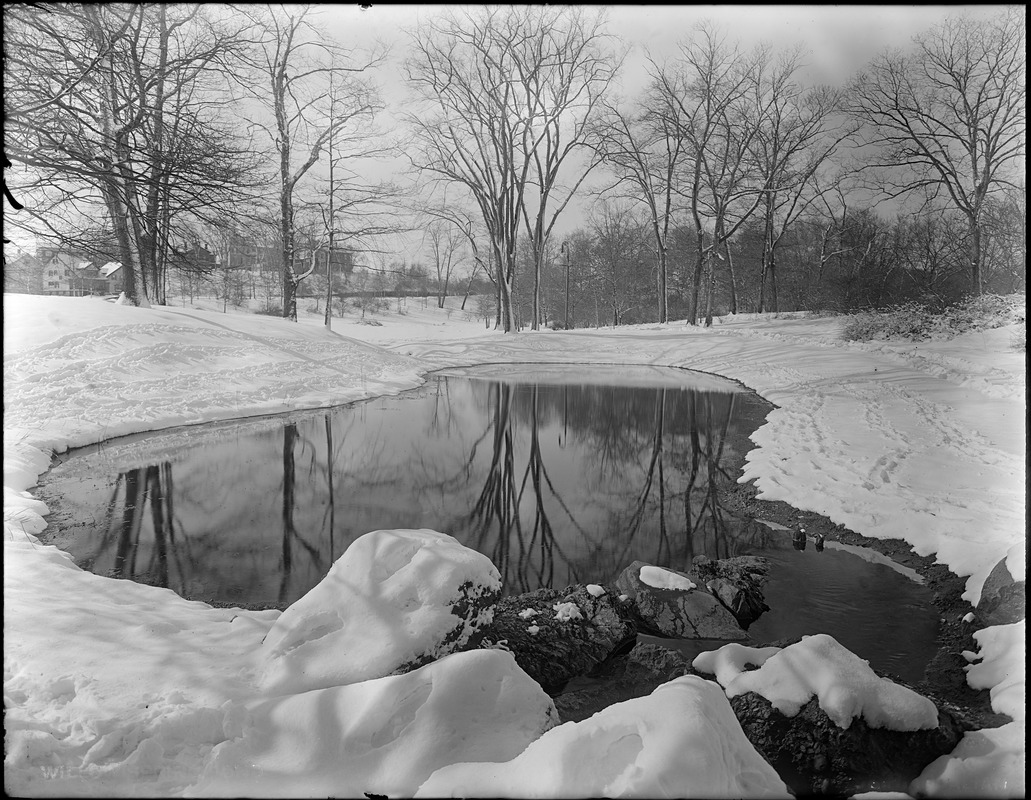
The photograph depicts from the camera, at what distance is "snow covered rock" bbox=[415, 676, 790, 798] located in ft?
5.72

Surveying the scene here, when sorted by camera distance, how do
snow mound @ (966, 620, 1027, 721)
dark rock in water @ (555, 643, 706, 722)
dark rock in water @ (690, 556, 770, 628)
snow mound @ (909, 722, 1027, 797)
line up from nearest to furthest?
snow mound @ (909, 722, 1027, 797) < snow mound @ (966, 620, 1027, 721) < dark rock in water @ (555, 643, 706, 722) < dark rock in water @ (690, 556, 770, 628)

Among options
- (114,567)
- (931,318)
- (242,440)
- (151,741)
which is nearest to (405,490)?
(114,567)

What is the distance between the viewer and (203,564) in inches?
195

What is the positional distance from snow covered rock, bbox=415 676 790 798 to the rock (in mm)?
1968

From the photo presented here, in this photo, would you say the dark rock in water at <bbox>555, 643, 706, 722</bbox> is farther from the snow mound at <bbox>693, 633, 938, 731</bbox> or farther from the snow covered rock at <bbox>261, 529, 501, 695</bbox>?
the snow covered rock at <bbox>261, 529, 501, 695</bbox>

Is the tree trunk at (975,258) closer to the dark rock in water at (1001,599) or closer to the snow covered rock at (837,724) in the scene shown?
the dark rock in water at (1001,599)

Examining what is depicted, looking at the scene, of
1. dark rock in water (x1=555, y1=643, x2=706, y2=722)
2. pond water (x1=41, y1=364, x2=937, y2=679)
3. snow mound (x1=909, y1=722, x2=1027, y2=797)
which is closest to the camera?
snow mound (x1=909, y1=722, x2=1027, y2=797)

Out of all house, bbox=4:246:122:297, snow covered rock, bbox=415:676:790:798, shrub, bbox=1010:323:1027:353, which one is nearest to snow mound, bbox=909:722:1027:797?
snow covered rock, bbox=415:676:790:798

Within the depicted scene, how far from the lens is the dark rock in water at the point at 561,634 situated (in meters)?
3.54

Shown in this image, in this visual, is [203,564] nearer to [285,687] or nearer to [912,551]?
[285,687]

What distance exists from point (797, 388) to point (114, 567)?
13.3m

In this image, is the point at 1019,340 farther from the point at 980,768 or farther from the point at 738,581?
the point at 980,768

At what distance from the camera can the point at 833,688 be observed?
2.82m

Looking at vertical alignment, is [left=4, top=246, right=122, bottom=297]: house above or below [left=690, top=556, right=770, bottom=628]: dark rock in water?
above
